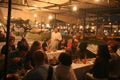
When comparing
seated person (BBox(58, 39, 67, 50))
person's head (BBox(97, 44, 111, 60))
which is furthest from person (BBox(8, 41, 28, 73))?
seated person (BBox(58, 39, 67, 50))

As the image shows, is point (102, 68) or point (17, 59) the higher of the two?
point (17, 59)

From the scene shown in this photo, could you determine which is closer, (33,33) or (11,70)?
(11,70)

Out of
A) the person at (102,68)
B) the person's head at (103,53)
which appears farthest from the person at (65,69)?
the person's head at (103,53)

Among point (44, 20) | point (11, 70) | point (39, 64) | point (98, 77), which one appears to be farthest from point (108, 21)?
point (39, 64)

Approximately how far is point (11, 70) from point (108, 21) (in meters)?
12.8

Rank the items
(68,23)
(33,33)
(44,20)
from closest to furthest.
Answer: (33,33)
(44,20)
(68,23)

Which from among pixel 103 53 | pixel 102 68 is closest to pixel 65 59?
pixel 102 68

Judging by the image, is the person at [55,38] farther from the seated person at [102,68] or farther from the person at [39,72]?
the person at [39,72]

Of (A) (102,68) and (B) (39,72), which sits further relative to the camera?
(A) (102,68)

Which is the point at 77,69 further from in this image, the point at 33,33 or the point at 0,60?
the point at 33,33

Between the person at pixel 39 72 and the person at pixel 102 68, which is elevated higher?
the person at pixel 39 72

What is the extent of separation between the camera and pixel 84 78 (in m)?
6.97

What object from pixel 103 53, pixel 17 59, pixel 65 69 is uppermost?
pixel 103 53

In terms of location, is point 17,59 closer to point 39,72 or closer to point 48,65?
point 48,65
